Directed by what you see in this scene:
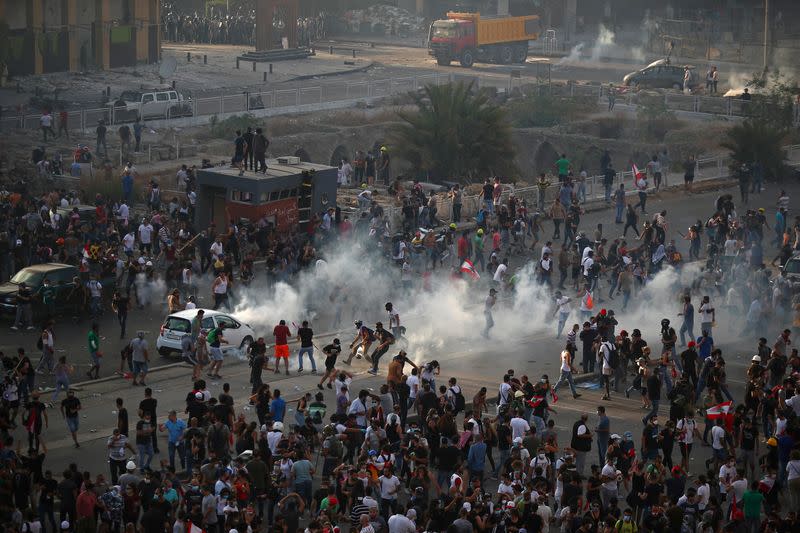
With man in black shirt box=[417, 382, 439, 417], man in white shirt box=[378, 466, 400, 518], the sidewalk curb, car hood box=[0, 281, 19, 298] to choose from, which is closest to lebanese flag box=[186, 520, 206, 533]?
man in white shirt box=[378, 466, 400, 518]

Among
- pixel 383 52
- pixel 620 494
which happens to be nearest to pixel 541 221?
pixel 620 494

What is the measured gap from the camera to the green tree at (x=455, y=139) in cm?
4688

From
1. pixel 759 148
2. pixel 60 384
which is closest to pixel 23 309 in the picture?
pixel 60 384

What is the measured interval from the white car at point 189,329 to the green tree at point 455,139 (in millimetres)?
19017

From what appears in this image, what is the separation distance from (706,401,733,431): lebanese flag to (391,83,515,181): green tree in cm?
2379

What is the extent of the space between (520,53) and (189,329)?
50987mm

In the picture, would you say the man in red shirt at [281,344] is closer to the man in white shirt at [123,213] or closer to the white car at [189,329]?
the white car at [189,329]

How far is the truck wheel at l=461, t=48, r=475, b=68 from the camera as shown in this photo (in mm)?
73250

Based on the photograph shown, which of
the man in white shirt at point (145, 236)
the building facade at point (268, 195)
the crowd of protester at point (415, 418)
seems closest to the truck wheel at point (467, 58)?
the building facade at point (268, 195)

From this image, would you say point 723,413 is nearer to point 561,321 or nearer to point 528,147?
point 561,321

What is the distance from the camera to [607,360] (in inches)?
1051

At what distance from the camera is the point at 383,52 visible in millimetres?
80625

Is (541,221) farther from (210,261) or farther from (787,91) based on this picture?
(787,91)

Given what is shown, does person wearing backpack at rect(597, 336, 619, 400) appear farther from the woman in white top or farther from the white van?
the white van
